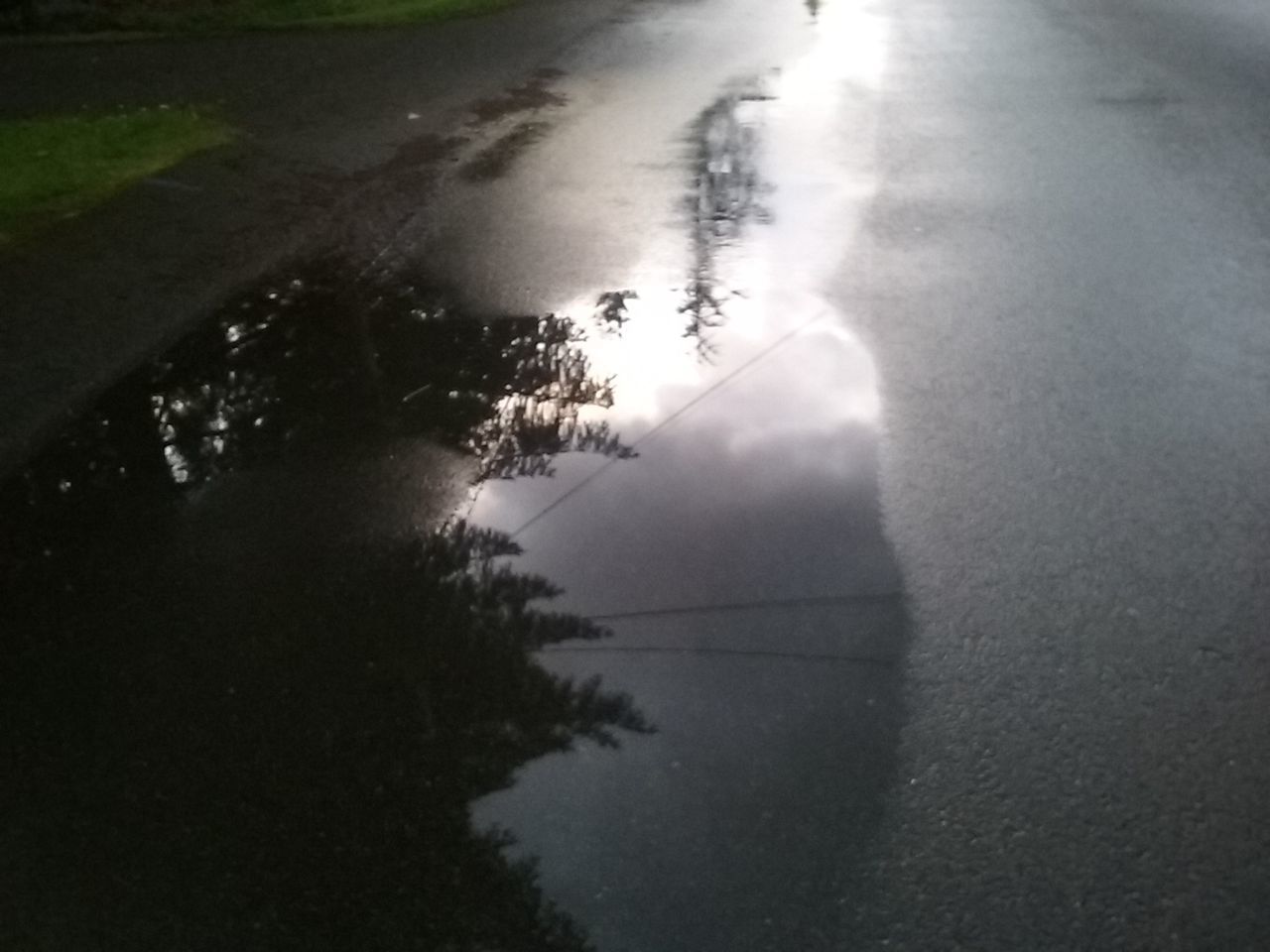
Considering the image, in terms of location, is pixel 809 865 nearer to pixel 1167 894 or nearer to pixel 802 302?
pixel 1167 894

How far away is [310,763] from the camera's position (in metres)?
4.20

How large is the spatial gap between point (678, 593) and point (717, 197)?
546 centimetres

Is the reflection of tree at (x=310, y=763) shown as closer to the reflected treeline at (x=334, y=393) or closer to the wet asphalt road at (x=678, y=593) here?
the wet asphalt road at (x=678, y=593)

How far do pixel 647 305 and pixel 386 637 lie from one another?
3.70 meters

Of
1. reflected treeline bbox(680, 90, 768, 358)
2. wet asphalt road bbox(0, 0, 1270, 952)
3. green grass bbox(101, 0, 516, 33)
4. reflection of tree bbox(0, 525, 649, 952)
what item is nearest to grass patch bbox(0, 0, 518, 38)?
green grass bbox(101, 0, 516, 33)

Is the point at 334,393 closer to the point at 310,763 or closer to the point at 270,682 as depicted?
the point at 270,682

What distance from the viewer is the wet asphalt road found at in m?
3.72

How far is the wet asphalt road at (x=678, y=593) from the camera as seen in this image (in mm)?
3725

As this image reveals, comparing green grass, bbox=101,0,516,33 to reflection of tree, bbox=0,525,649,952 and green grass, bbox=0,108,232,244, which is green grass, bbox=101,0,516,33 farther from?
reflection of tree, bbox=0,525,649,952

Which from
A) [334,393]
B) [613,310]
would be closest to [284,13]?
[613,310]

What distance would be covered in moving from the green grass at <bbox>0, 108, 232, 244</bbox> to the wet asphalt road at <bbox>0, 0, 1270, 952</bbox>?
2.54 meters

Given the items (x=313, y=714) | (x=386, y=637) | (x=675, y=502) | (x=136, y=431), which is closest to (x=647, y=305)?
(x=675, y=502)

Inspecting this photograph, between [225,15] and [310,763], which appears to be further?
[225,15]

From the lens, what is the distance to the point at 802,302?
7.93 m
